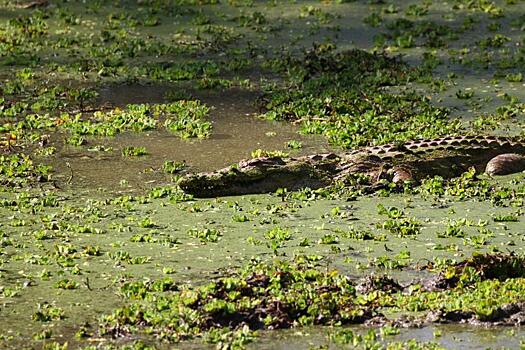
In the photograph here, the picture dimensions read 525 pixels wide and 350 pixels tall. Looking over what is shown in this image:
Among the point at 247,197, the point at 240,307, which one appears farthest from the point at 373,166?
the point at 240,307

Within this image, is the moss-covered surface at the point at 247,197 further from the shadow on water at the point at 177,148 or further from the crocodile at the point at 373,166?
the crocodile at the point at 373,166

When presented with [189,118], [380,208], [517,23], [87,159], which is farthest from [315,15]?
[380,208]

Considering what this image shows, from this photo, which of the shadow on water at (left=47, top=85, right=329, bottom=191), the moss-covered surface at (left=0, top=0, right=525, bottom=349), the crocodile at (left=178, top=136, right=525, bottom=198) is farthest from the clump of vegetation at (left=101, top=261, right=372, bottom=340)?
the shadow on water at (left=47, top=85, right=329, bottom=191)

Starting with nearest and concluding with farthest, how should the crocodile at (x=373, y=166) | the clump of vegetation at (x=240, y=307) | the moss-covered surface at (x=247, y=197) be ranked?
the clump of vegetation at (x=240, y=307)
the moss-covered surface at (x=247, y=197)
the crocodile at (x=373, y=166)

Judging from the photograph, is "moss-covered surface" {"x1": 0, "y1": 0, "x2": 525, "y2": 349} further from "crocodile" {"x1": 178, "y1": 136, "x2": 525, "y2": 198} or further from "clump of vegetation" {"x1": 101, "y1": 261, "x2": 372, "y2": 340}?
"crocodile" {"x1": 178, "y1": 136, "x2": 525, "y2": 198}

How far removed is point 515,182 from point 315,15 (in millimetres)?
7385

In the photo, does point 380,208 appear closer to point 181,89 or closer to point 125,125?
point 125,125

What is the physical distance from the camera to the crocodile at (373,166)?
1023 cm

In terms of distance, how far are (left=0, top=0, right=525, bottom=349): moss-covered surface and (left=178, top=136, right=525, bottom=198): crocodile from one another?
0.17 m

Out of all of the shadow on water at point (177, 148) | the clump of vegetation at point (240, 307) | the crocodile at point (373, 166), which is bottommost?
the shadow on water at point (177, 148)

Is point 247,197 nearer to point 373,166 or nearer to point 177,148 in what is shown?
point 373,166

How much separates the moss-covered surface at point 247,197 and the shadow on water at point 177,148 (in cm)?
4

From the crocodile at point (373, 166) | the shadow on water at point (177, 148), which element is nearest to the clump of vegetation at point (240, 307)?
the crocodile at point (373, 166)

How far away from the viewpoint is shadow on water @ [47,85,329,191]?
1095cm
